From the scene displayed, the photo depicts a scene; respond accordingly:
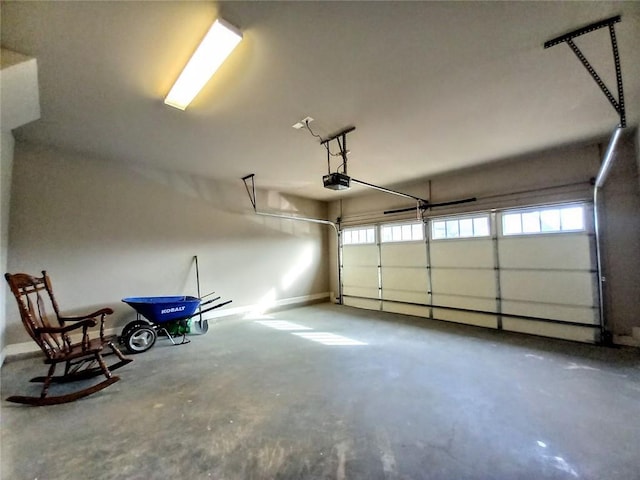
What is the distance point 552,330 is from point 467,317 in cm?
121

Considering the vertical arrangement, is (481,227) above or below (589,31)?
below

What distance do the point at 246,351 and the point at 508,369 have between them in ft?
10.4

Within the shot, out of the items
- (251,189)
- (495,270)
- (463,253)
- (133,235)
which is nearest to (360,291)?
(463,253)

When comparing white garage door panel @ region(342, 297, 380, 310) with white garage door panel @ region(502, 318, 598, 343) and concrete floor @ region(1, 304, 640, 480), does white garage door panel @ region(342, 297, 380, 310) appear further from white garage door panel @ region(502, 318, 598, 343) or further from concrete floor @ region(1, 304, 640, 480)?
concrete floor @ region(1, 304, 640, 480)

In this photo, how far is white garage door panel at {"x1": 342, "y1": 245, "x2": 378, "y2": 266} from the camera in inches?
254

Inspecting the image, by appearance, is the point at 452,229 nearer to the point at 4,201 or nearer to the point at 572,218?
the point at 572,218

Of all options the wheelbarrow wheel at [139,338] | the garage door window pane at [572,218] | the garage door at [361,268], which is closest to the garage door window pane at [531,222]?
the garage door window pane at [572,218]

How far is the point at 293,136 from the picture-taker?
3389 millimetres

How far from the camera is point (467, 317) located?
4945mm

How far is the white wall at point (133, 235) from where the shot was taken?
3549 millimetres

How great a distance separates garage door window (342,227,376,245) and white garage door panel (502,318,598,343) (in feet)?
10.3

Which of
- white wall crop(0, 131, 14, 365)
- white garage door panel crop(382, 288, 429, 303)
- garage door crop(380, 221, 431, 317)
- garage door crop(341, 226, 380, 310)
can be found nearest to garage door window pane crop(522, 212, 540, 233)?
garage door crop(380, 221, 431, 317)

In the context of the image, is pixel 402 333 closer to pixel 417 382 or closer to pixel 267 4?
pixel 417 382

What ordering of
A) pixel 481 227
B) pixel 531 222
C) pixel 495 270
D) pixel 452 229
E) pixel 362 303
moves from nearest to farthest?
1. pixel 531 222
2. pixel 495 270
3. pixel 481 227
4. pixel 452 229
5. pixel 362 303
